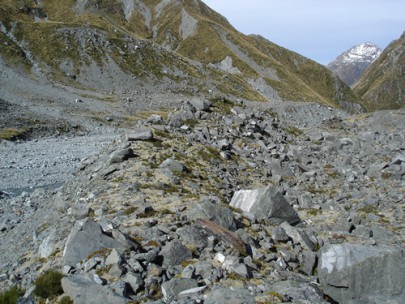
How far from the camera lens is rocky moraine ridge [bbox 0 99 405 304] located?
35.2 ft

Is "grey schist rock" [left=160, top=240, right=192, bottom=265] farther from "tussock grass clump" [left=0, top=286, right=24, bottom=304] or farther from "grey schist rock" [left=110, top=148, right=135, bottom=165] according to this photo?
"grey schist rock" [left=110, top=148, right=135, bottom=165]

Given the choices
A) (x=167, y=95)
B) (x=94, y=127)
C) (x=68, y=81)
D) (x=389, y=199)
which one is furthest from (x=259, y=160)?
(x=68, y=81)

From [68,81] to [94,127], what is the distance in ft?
139

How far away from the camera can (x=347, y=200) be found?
81.0ft

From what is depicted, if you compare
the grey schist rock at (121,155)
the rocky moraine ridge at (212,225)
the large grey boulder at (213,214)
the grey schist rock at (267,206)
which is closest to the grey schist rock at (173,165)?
the rocky moraine ridge at (212,225)

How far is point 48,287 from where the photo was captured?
405 inches

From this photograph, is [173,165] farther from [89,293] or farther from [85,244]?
[89,293]

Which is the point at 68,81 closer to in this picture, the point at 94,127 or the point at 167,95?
the point at 167,95

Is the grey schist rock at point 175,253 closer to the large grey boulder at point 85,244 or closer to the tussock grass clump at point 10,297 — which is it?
the large grey boulder at point 85,244

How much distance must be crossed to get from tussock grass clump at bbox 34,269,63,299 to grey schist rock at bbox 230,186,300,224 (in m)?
9.69

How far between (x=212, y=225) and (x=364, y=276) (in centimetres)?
533

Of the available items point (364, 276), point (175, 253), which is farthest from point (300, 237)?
point (175, 253)

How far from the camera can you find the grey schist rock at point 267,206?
17703 millimetres

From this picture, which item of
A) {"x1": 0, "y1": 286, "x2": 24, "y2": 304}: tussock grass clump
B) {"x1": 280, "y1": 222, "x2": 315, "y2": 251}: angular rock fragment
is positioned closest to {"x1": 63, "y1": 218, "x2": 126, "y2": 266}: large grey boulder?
{"x1": 0, "y1": 286, "x2": 24, "y2": 304}: tussock grass clump
